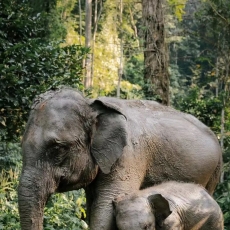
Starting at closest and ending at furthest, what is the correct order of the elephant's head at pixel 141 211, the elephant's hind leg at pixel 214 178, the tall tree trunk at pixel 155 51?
the elephant's head at pixel 141 211 → the elephant's hind leg at pixel 214 178 → the tall tree trunk at pixel 155 51

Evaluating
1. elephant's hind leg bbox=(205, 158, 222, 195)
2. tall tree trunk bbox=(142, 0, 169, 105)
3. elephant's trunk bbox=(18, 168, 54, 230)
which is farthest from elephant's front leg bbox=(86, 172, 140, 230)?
tall tree trunk bbox=(142, 0, 169, 105)

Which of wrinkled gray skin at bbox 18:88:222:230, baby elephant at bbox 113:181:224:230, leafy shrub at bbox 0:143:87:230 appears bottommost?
leafy shrub at bbox 0:143:87:230

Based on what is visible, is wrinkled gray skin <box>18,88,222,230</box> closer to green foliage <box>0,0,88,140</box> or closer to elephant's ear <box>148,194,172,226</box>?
elephant's ear <box>148,194,172,226</box>

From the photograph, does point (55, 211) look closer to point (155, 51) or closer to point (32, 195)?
point (155, 51)

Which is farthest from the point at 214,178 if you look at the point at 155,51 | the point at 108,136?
the point at 155,51

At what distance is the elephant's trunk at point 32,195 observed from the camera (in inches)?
73.9

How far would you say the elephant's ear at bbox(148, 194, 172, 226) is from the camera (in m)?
1.92

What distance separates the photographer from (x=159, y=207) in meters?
1.94

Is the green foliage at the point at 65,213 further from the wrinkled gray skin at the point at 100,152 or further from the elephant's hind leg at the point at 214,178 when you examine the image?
the wrinkled gray skin at the point at 100,152

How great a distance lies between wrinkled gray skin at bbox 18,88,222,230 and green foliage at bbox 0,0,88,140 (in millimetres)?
2807

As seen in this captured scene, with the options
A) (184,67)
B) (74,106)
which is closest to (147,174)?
(74,106)

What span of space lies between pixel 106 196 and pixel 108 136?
0.24 meters

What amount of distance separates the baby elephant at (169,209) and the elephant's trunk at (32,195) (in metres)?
0.30

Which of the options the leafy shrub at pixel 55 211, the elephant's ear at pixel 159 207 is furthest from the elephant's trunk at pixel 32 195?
the leafy shrub at pixel 55 211
